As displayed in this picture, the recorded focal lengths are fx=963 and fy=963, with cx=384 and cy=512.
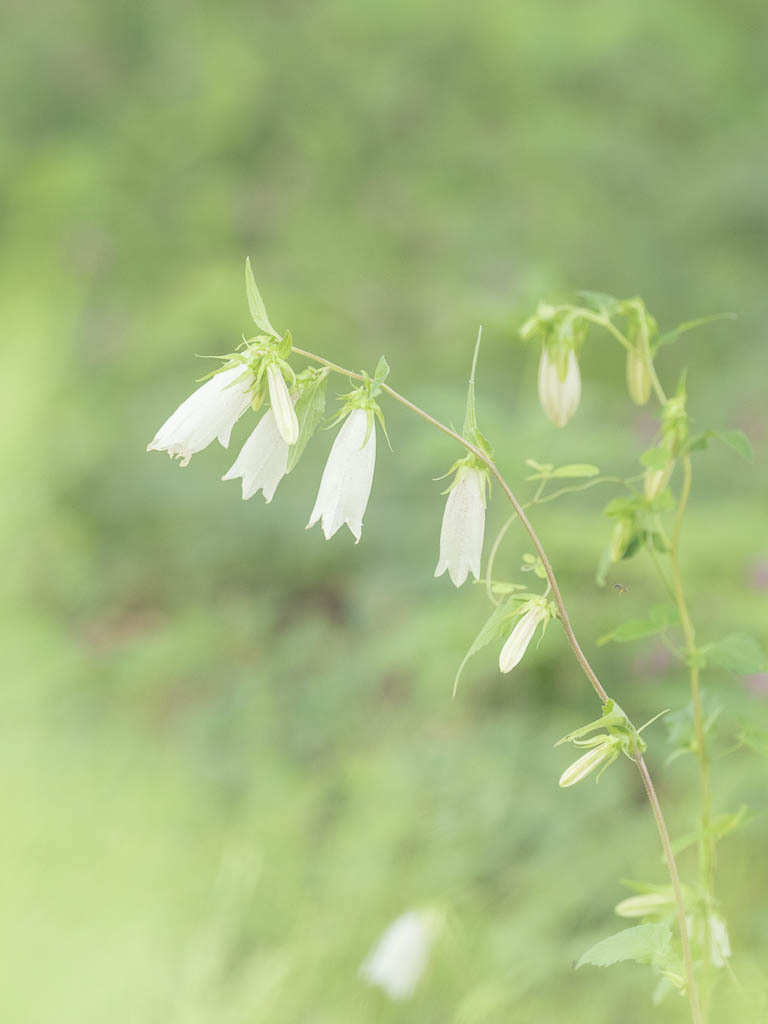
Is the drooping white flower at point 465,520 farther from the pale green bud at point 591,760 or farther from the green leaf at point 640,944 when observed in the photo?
the green leaf at point 640,944

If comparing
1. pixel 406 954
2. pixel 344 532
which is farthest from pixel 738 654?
pixel 344 532

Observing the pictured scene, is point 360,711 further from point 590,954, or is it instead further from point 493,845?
point 590,954

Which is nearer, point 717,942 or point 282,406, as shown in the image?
point 282,406

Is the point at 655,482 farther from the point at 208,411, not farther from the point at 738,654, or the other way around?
the point at 208,411

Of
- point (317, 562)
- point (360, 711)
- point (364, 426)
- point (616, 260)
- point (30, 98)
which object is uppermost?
point (30, 98)

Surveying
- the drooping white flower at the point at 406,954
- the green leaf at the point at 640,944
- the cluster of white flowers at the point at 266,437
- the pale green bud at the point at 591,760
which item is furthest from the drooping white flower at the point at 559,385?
the drooping white flower at the point at 406,954

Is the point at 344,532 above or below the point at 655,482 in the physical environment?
below

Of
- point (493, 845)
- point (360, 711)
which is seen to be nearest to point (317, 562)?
point (360, 711)

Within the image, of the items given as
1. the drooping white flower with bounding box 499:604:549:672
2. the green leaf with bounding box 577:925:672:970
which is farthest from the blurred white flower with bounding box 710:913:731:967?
the drooping white flower with bounding box 499:604:549:672
